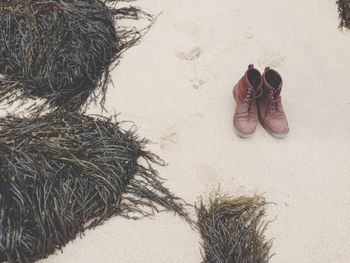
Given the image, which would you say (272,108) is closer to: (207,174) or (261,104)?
(261,104)

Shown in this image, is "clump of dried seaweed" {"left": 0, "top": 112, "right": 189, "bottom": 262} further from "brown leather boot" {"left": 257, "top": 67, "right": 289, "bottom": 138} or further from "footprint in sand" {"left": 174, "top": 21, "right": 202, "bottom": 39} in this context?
"footprint in sand" {"left": 174, "top": 21, "right": 202, "bottom": 39}

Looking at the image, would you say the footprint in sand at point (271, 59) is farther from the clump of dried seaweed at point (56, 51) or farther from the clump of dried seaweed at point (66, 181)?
the clump of dried seaweed at point (66, 181)

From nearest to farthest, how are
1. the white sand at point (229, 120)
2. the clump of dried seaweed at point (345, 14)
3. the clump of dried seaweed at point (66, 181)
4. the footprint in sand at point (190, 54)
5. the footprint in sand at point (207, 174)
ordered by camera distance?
the clump of dried seaweed at point (66, 181), the white sand at point (229, 120), the footprint in sand at point (207, 174), the footprint in sand at point (190, 54), the clump of dried seaweed at point (345, 14)

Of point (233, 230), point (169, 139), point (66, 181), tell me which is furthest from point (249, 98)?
point (66, 181)

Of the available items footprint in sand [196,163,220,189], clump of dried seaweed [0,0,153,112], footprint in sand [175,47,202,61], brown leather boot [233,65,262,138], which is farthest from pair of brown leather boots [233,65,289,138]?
clump of dried seaweed [0,0,153,112]

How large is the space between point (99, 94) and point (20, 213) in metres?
0.78

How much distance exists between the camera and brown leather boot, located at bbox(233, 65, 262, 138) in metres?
2.19

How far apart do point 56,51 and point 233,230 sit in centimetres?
125

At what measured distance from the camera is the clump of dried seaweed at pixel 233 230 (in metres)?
1.82

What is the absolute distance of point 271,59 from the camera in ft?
8.38

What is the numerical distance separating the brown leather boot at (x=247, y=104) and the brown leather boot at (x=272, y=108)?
0.04m

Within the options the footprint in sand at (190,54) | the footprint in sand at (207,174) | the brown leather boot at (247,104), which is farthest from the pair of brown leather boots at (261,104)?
the footprint in sand at (190,54)

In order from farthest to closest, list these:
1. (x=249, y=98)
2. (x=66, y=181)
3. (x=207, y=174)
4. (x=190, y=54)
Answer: (x=190, y=54) < (x=249, y=98) < (x=207, y=174) < (x=66, y=181)

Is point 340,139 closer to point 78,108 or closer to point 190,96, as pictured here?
point 190,96
